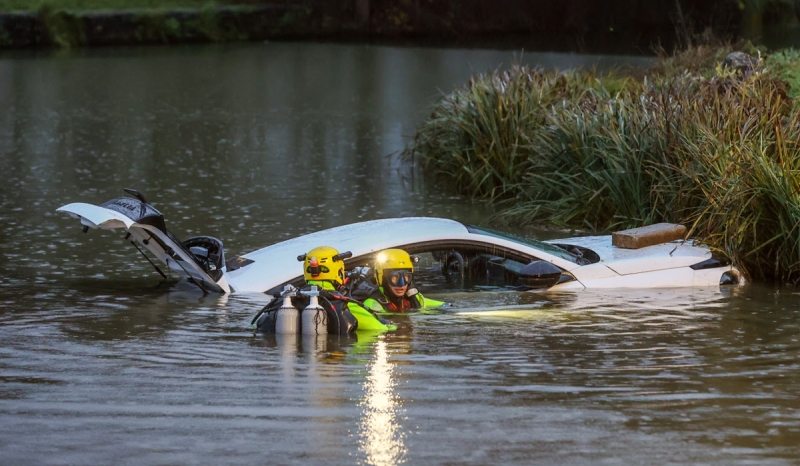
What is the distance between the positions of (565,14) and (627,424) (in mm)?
55642

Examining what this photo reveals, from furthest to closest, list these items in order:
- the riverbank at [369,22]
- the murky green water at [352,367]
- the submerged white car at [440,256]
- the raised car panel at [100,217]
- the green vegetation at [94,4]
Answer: the green vegetation at [94,4] → the riverbank at [369,22] → the submerged white car at [440,256] → the raised car panel at [100,217] → the murky green water at [352,367]

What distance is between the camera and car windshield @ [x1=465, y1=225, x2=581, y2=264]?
34.0 ft

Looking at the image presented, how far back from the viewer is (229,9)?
54.5 metres

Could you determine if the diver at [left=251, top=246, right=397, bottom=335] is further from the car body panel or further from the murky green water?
the car body panel

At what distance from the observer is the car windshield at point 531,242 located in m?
10.4

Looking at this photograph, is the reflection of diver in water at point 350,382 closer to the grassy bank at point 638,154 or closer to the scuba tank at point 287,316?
the scuba tank at point 287,316

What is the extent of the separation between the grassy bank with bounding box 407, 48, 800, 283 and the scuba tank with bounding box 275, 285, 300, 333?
14.3ft

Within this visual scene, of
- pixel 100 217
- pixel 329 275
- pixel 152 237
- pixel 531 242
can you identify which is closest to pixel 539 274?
pixel 531 242

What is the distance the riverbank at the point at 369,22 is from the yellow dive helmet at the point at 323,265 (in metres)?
39.3

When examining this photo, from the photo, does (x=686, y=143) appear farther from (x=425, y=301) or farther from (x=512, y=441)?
(x=512, y=441)

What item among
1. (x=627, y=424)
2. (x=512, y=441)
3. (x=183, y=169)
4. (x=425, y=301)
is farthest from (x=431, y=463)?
(x=183, y=169)

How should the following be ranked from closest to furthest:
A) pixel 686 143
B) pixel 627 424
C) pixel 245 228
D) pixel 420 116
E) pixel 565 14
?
pixel 627 424 < pixel 686 143 < pixel 245 228 < pixel 420 116 < pixel 565 14

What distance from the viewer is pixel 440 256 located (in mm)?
11047

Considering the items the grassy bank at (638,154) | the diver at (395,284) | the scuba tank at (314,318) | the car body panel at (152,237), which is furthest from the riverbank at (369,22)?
the scuba tank at (314,318)
